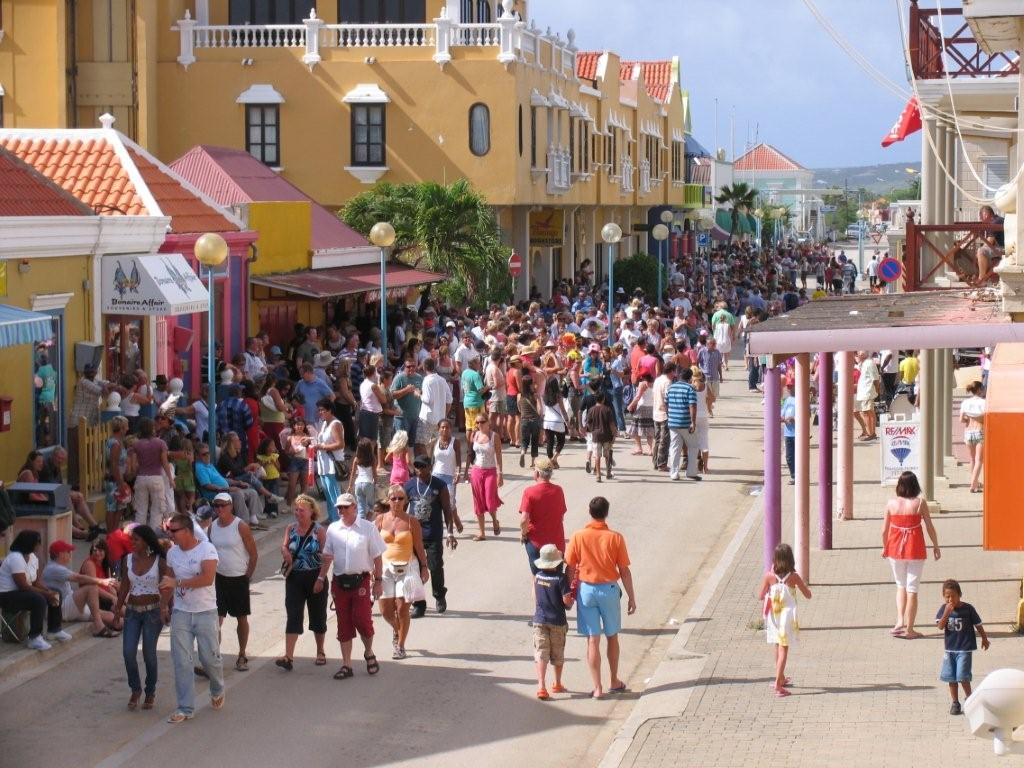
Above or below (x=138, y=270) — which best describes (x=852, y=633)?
below

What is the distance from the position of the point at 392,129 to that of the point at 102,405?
23113 millimetres

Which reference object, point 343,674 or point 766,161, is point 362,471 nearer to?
point 343,674

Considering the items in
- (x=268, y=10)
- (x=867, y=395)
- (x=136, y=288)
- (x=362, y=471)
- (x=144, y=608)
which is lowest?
(x=144, y=608)

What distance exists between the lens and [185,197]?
26719 mm

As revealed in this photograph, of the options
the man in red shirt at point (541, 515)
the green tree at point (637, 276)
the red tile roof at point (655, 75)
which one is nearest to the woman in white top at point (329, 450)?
the man in red shirt at point (541, 515)

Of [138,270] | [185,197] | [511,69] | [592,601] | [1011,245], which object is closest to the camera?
[592,601]

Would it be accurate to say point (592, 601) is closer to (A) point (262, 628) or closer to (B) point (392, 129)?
(A) point (262, 628)

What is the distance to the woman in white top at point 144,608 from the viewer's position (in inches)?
494

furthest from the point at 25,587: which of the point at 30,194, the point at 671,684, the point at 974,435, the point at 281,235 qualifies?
the point at 281,235

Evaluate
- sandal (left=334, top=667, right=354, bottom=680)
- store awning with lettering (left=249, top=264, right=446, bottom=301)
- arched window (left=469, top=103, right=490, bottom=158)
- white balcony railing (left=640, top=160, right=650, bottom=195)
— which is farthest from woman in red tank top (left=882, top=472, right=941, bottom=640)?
white balcony railing (left=640, top=160, right=650, bottom=195)

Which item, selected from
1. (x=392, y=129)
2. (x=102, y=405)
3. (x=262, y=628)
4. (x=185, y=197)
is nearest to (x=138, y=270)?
(x=102, y=405)

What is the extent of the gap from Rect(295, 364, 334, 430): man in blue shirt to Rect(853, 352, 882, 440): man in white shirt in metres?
9.30

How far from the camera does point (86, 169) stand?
24.5 meters

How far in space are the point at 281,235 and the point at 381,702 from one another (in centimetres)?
1918
